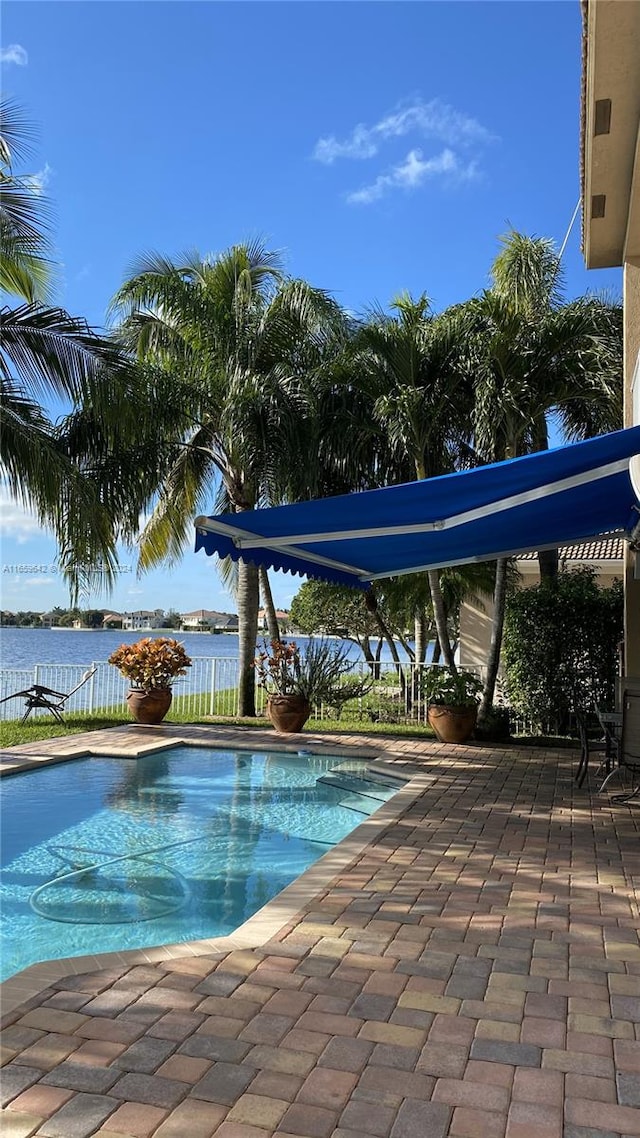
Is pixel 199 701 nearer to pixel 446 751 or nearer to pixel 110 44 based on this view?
pixel 446 751

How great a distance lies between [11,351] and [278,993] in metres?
10.4

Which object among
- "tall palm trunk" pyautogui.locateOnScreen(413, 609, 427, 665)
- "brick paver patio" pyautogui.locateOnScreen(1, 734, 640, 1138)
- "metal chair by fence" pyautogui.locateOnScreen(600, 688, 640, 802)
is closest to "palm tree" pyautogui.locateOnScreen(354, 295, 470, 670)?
"metal chair by fence" pyautogui.locateOnScreen(600, 688, 640, 802)

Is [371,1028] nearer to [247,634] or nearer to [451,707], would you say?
[451,707]

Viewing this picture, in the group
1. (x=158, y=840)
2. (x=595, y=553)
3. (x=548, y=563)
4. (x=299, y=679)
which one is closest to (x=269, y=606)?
(x=299, y=679)

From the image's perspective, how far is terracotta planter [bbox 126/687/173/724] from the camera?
15656 mm

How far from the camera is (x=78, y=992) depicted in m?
4.23

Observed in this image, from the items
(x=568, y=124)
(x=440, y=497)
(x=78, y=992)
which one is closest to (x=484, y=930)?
(x=78, y=992)

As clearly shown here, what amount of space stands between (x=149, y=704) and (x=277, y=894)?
960 centimetres

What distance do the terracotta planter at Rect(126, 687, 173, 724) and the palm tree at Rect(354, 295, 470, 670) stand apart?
5.38 metres

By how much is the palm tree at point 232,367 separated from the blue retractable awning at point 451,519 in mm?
4812

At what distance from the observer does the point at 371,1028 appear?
12.8ft

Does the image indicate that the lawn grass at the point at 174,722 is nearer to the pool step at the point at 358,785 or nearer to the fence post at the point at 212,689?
the fence post at the point at 212,689

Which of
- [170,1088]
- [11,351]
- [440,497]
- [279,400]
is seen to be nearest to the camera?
[170,1088]

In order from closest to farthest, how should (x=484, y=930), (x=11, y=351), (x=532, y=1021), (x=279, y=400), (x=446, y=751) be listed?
(x=532, y=1021)
(x=484, y=930)
(x=11, y=351)
(x=446, y=751)
(x=279, y=400)
